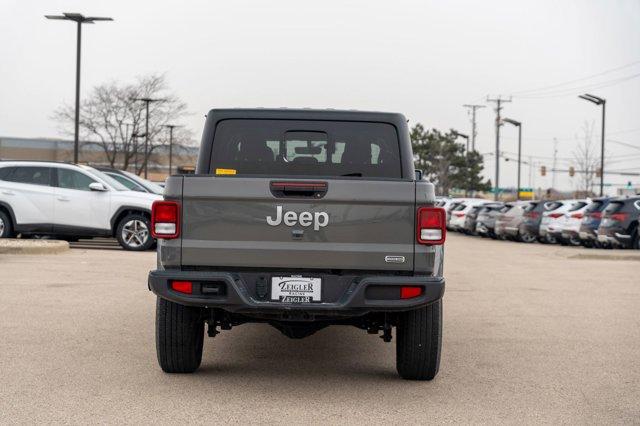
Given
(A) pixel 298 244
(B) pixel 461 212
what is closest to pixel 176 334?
(A) pixel 298 244

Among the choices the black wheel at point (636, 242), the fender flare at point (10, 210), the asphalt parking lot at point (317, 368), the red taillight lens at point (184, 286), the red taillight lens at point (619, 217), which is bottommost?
the asphalt parking lot at point (317, 368)

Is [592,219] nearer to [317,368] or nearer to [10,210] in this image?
[10,210]

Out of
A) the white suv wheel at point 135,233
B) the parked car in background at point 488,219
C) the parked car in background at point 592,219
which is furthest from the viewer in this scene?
the parked car in background at point 488,219

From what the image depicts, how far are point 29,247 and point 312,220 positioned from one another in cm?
1282

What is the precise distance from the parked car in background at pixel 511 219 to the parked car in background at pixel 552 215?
4.60ft

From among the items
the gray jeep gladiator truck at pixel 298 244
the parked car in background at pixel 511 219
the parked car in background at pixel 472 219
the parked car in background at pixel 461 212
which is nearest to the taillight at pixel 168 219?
the gray jeep gladiator truck at pixel 298 244

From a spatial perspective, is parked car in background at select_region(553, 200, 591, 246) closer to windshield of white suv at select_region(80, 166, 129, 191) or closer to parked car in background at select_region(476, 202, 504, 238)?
parked car in background at select_region(476, 202, 504, 238)

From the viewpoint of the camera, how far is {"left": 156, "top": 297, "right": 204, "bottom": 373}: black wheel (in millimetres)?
6605

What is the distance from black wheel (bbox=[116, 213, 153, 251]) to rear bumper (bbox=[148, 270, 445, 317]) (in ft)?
43.5

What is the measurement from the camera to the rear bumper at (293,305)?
609cm

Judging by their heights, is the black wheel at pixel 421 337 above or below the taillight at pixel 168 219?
below

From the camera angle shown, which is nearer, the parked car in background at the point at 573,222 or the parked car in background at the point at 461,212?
the parked car in background at the point at 573,222

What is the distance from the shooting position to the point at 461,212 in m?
39.2

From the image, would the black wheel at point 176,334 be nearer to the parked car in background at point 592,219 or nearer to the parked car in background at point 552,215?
the parked car in background at point 592,219
